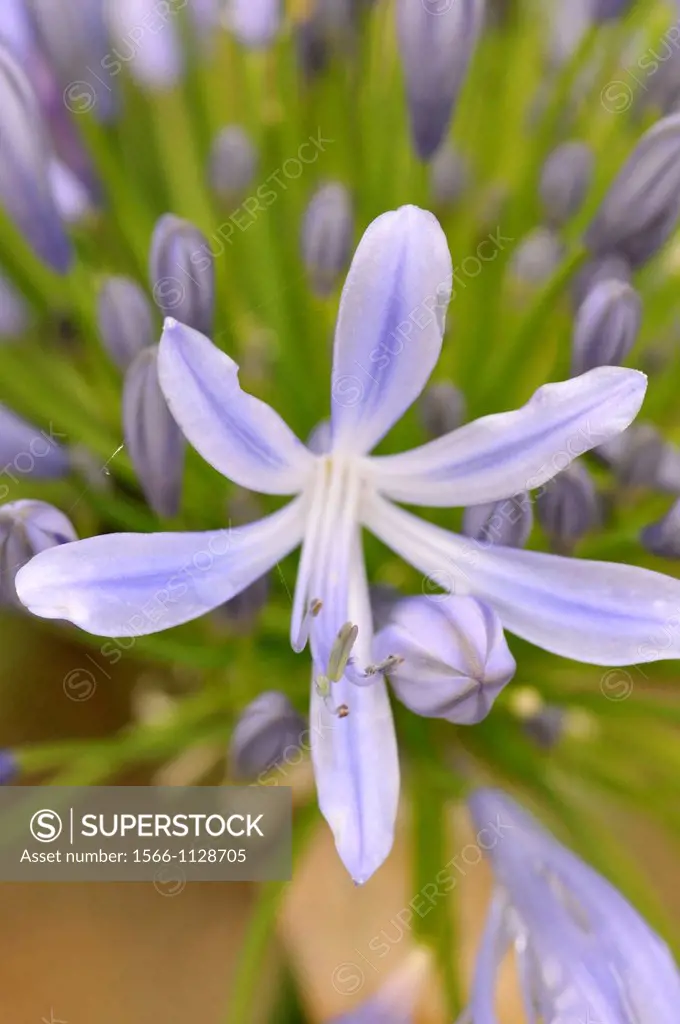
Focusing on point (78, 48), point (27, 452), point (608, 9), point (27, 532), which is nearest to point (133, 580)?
point (27, 532)

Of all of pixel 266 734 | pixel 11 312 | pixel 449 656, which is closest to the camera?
pixel 449 656

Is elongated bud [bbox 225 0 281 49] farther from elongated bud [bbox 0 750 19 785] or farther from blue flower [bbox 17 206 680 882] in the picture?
elongated bud [bbox 0 750 19 785]

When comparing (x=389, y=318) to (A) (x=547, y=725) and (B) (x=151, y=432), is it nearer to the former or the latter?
(B) (x=151, y=432)

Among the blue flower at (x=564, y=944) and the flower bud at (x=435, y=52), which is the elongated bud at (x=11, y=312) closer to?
the flower bud at (x=435, y=52)

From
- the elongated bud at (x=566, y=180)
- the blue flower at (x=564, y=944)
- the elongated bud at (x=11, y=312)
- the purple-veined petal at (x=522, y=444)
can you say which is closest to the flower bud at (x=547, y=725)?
the blue flower at (x=564, y=944)

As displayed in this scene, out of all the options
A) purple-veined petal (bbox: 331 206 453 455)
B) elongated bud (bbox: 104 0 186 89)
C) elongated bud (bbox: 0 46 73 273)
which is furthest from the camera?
elongated bud (bbox: 104 0 186 89)

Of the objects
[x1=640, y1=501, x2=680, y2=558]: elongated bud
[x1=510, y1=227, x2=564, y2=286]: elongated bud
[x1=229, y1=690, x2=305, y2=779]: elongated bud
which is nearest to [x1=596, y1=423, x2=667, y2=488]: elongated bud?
[x1=640, y1=501, x2=680, y2=558]: elongated bud

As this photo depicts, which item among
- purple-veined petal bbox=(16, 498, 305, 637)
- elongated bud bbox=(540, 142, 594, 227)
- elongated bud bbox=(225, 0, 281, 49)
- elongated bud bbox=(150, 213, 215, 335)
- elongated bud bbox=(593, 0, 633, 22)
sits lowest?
purple-veined petal bbox=(16, 498, 305, 637)
